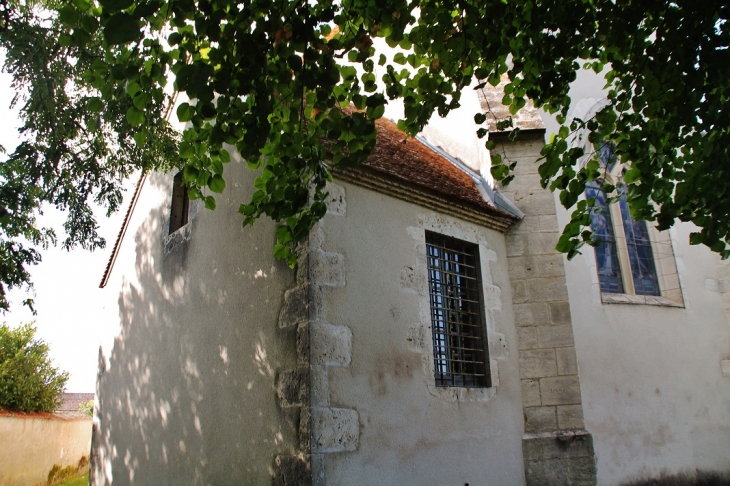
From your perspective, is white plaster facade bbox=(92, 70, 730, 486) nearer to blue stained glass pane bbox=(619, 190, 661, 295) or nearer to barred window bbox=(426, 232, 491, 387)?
barred window bbox=(426, 232, 491, 387)

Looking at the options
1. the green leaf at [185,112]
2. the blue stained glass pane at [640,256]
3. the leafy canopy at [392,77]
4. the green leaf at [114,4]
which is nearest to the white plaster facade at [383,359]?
the blue stained glass pane at [640,256]

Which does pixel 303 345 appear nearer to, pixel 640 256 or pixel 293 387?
pixel 293 387

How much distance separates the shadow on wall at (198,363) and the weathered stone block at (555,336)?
9.47ft

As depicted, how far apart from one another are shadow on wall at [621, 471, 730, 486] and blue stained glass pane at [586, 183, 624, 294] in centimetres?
221

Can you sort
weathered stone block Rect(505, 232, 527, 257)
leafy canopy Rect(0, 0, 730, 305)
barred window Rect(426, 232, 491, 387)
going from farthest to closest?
weathered stone block Rect(505, 232, 527, 257), barred window Rect(426, 232, 491, 387), leafy canopy Rect(0, 0, 730, 305)

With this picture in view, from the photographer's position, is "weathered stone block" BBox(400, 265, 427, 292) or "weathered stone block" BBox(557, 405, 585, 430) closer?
"weathered stone block" BBox(400, 265, 427, 292)

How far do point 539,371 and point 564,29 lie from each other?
3.59m

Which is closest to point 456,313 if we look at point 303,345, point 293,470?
point 303,345

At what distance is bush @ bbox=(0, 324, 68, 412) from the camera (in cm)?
1379

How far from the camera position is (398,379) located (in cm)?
470

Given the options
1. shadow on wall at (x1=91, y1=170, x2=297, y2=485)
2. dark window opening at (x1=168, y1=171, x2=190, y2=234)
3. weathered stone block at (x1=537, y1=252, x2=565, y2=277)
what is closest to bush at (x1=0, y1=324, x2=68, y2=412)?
shadow on wall at (x1=91, y1=170, x2=297, y2=485)

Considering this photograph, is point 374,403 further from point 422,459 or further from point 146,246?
point 146,246

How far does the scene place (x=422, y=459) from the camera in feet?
15.2

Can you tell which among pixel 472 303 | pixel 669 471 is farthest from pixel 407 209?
pixel 669 471
